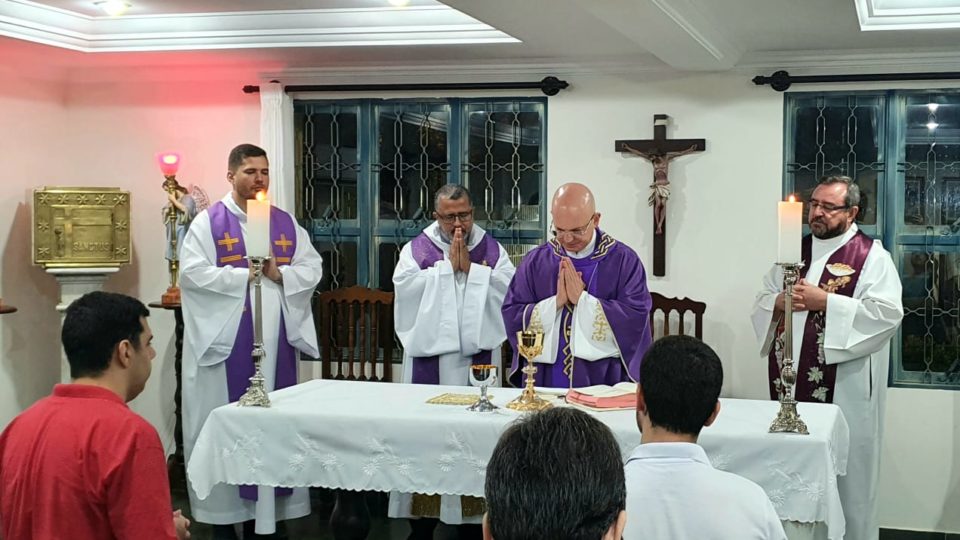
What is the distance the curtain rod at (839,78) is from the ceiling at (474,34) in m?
0.08

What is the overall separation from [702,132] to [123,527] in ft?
14.2

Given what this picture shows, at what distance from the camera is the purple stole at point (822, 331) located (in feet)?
16.3

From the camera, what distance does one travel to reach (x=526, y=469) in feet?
4.50

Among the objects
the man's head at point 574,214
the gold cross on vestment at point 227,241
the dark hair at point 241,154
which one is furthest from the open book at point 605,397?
the dark hair at point 241,154

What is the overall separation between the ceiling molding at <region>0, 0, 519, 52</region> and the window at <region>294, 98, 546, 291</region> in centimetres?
78

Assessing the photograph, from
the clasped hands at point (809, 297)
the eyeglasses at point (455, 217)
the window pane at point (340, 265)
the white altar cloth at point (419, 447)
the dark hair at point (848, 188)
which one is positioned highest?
the dark hair at point (848, 188)

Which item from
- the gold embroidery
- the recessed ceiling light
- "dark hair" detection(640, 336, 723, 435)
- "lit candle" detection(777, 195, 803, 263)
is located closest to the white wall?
the recessed ceiling light

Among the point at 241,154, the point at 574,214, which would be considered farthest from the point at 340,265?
the point at 574,214

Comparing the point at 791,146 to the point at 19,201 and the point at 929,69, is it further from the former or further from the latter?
the point at 19,201

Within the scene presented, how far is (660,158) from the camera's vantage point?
5867mm

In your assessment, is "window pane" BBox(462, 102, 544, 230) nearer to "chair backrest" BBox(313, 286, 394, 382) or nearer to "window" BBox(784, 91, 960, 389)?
"chair backrest" BBox(313, 286, 394, 382)

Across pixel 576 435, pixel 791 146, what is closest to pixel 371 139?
pixel 791 146

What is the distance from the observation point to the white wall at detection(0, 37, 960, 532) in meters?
5.64

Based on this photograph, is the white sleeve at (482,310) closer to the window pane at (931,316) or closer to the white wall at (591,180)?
the white wall at (591,180)
